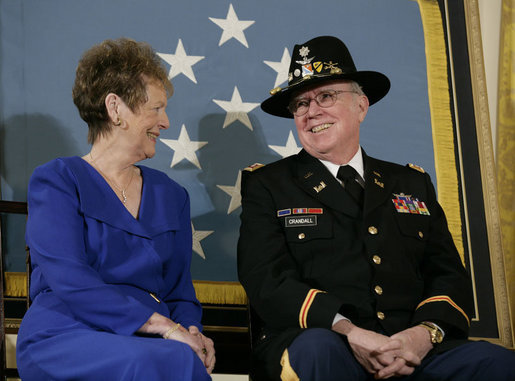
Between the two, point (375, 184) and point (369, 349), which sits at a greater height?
point (375, 184)

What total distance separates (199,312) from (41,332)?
0.57 m

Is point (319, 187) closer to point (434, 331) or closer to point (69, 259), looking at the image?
point (434, 331)

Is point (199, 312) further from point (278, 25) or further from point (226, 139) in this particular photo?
point (278, 25)

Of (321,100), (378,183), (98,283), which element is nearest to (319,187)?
(378,183)

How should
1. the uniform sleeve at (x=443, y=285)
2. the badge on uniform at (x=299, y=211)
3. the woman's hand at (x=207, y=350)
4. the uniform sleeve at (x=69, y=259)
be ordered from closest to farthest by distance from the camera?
the uniform sleeve at (x=69, y=259) < the woman's hand at (x=207, y=350) < the uniform sleeve at (x=443, y=285) < the badge on uniform at (x=299, y=211)

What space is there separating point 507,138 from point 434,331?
169cm

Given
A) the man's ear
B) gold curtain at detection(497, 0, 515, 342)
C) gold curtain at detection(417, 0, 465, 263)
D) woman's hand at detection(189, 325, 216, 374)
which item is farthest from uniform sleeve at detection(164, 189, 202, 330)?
gold curtain at detection(497, 0, 515, 342)

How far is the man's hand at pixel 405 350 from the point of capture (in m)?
1.76

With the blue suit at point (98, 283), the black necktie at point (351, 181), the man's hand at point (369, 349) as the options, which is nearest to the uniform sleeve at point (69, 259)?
the blue suit at point (98, 283)

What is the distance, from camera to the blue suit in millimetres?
1613

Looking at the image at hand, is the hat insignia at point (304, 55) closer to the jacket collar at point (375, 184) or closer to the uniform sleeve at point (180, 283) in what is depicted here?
the jacket collar at point (375, 184)

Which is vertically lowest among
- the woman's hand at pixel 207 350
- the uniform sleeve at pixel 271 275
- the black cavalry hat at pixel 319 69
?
the woman's hand at pixel 207 350

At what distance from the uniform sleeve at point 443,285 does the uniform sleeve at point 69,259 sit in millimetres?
949

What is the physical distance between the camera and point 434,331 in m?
1.93
